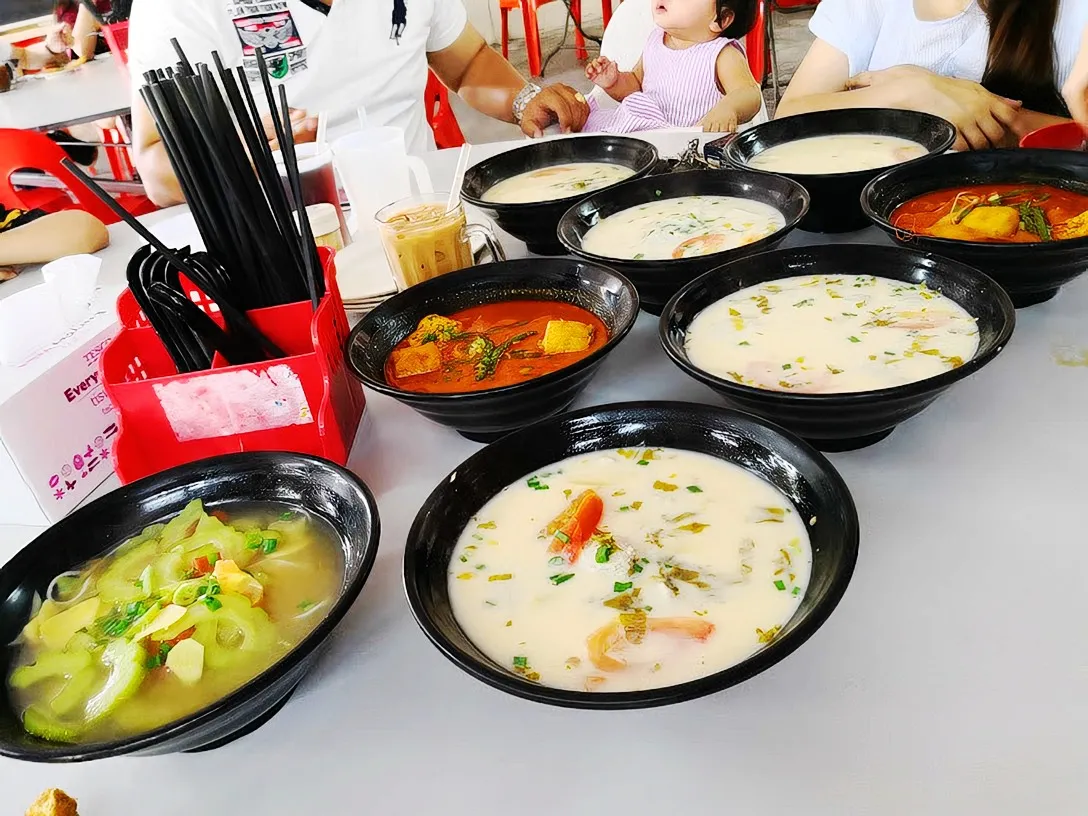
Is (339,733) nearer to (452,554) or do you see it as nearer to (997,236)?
(452,554)

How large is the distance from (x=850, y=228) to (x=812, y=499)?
3.39 feet

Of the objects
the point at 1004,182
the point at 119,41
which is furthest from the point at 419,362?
the point at 119,41

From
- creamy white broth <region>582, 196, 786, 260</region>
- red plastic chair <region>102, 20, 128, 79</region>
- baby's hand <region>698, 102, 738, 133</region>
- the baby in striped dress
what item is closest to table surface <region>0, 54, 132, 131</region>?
red plastic chair <region>102, 20, 128, 79</region>

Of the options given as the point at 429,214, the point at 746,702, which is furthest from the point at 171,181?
the point at 746,702

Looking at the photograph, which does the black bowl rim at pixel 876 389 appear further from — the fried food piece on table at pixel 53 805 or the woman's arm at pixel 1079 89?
the woman's arm at pixel 1079 89

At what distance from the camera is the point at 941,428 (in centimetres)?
116

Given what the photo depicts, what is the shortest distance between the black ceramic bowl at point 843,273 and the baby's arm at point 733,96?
50.3 inches

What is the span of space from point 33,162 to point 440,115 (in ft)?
5.58

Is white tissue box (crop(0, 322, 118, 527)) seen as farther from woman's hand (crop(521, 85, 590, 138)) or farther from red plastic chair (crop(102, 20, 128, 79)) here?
red plastic chair (crop(102, 20, 128, 79))

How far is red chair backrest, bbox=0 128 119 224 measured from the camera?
2.86 m

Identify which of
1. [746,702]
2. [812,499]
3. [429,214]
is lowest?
[746,702]

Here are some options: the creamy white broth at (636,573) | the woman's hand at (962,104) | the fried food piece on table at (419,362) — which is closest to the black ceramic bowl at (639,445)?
the creamy white broth at (636,573)

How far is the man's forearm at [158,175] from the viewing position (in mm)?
2705

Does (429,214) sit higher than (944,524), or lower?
higher
